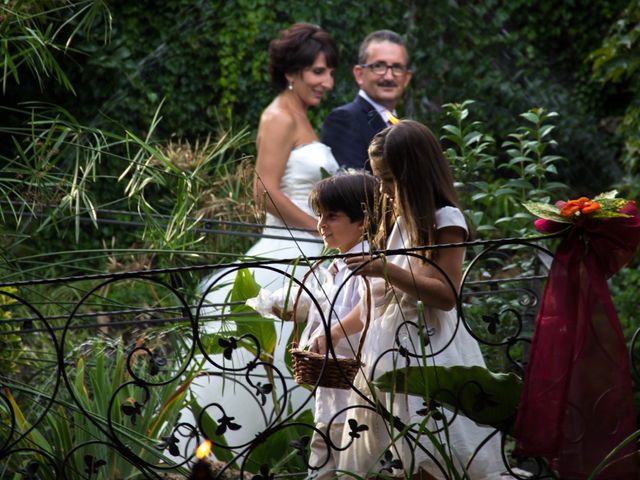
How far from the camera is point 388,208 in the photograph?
2994 mm

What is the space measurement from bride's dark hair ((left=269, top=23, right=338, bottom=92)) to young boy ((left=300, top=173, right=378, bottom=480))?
5.47 feet

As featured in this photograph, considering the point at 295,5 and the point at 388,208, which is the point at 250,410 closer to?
the point at 388,208

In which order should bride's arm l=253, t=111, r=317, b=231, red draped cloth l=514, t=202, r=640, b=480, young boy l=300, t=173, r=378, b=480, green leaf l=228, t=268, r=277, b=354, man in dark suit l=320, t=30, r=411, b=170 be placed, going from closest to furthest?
red draped cloth l=514, t=202, r=640, b=480 < young boy l=300, t=173, r=378, b=480 < green leaf l=228, t=268, r=277, b=354 < man in dark suit l=320, t=30, r=411, b=170 < bride's arm l=253, t=111, r=317, b=231

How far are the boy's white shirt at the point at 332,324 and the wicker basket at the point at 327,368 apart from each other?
0.23 meters

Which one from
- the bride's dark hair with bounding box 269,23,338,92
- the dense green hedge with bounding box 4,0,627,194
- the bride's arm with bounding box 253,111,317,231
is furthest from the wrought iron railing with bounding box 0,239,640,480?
the dense green hedge with bounding box 4,0,627,194

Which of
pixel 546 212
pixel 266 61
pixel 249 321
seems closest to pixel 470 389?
A: pixel 546 212

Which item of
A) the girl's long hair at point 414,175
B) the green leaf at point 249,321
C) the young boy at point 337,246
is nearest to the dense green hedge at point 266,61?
the green leaf at point 249,321

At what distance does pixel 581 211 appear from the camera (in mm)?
2504

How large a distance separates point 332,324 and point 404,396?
303mm

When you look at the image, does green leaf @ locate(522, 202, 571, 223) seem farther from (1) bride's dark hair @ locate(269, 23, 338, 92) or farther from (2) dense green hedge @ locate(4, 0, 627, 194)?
(2) dense green hedge @ locate(4, 0, 627, 194)

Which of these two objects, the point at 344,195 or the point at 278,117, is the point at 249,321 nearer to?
the point at 344,195

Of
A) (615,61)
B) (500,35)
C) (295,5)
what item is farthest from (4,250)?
(500,35)

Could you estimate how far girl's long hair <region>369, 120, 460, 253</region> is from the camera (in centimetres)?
282

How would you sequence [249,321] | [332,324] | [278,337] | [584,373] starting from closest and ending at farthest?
[584,373], [332,324], [249,321], [278,337]
